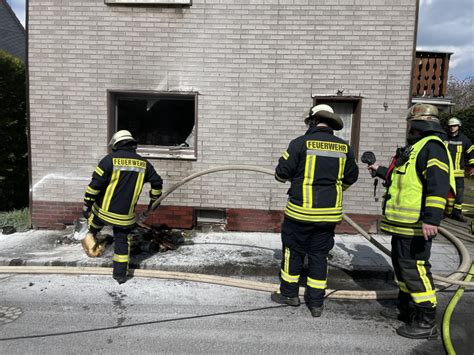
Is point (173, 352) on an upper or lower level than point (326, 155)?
lower

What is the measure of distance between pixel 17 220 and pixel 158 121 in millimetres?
3050

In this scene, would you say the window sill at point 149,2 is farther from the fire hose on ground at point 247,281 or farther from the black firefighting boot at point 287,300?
the black firefighting boot at point 287,300

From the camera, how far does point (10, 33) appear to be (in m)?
14.9

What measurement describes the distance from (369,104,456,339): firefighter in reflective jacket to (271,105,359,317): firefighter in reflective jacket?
20.2 inches

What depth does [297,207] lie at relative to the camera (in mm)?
3697

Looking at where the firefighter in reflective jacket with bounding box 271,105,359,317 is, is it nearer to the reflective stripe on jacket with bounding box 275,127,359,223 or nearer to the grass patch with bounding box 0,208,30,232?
the reflective stripe on jacket with bounding box 275,127,359,223

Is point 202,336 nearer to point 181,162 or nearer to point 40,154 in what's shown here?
point 181,162

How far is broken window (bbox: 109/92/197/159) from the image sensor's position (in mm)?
6352

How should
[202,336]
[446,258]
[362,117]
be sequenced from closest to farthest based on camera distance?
[202,336]
[446,258]
[362,117]

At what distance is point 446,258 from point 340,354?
314 cm

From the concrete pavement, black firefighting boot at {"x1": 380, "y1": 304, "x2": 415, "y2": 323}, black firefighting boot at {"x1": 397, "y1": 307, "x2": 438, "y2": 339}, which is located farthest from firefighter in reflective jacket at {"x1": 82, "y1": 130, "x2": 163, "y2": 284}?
black firefighting boot at {"x1": 397, "y1": 307, "x2": 438, "y2": 339}

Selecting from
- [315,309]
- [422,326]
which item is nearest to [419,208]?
[422,326]

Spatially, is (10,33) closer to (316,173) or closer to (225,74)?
(225,74)

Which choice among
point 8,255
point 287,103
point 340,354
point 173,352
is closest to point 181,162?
point 287,103
